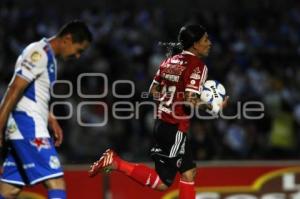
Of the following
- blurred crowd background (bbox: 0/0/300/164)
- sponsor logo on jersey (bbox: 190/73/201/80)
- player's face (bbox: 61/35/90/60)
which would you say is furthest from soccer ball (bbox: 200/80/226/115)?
blurred crowd background (bbox: 0/0/300/164)

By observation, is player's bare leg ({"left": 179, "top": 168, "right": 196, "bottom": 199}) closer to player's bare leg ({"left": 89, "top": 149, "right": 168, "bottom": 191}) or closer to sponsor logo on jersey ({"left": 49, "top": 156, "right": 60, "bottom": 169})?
player's bare leg ({"left": 89, "top": 149, "right": 168, "bottom": 191})

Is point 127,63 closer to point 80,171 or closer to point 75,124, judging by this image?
point 75,124

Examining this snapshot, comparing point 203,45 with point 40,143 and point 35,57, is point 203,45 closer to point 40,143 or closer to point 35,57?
point 35,57

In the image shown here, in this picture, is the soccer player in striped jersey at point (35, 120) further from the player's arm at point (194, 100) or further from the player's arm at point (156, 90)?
the player's arm at point (156, 90)

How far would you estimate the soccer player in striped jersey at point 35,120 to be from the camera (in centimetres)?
586

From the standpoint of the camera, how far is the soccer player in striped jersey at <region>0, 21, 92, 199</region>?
5855 millimetres

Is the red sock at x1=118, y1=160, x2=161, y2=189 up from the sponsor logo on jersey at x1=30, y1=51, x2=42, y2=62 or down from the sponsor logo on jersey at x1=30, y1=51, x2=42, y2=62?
down

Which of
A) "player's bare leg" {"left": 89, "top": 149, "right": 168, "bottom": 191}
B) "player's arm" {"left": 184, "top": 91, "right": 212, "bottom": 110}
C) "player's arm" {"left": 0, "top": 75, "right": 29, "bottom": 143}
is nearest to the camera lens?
"player's arm" {"left": 0, "top": 75, "right": 29, "bottom": 143}

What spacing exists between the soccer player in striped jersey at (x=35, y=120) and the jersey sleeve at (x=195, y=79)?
1.27 m

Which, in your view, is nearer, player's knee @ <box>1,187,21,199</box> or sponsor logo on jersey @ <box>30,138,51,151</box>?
sponsor logo on jersey @ <box>30,138,51,151</box>

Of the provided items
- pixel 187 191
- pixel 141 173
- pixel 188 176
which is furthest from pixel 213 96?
pixel 141 173

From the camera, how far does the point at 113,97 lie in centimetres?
1132

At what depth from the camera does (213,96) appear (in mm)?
6980

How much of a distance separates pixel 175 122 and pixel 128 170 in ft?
2.14
